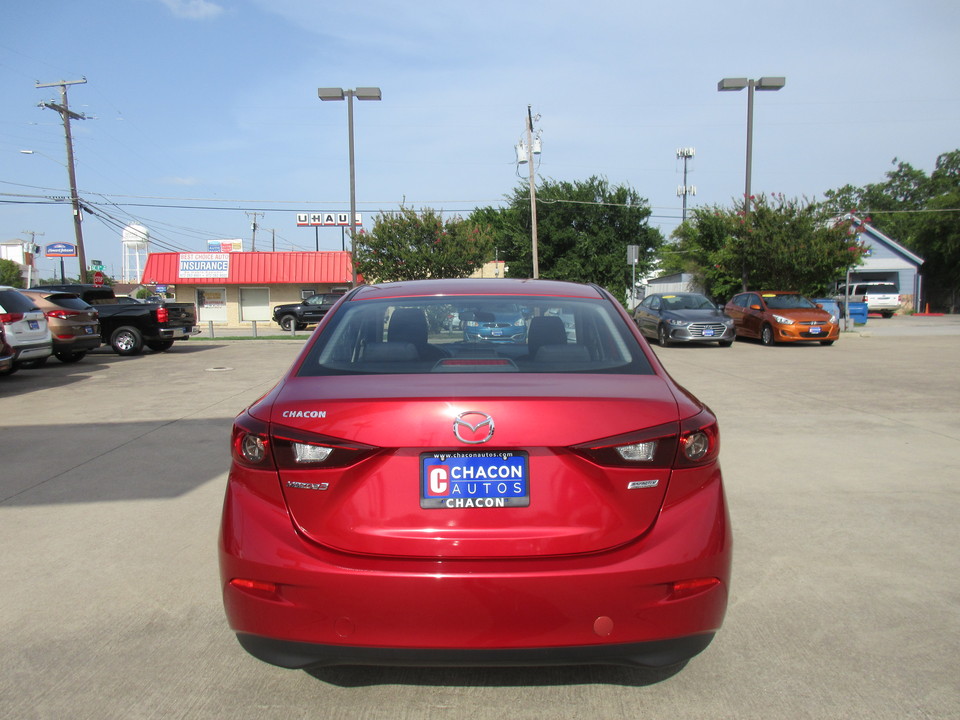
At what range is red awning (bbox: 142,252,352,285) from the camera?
48.6 m

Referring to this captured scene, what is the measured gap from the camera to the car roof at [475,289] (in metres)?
3.46

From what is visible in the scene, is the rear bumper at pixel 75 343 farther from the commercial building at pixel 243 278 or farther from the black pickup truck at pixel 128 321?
the commercial building at pixel 243 278

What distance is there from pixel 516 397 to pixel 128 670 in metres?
1.93

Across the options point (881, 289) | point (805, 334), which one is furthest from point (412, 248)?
point (881, 289)

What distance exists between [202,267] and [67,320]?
1445 inches

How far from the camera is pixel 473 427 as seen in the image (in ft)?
7.55

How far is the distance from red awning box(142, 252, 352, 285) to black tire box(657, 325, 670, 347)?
31710mm

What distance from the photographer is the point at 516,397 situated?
2354mm

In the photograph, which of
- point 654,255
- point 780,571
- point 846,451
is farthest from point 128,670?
point 654,255

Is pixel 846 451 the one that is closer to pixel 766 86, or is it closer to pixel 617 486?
pixel 617 486

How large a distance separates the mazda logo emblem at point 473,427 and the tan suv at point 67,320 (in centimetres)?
1440

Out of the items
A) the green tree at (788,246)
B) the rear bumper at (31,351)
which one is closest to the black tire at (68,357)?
the rear bumper at (31,351)

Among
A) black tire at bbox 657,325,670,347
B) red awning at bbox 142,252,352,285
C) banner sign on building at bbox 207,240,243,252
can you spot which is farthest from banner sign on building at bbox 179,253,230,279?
black tire at bbox 657,325,670,347

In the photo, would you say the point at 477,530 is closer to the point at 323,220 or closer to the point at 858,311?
the point at 858,311
